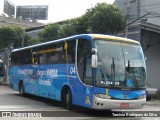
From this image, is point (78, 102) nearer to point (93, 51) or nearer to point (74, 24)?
point (93, 51)

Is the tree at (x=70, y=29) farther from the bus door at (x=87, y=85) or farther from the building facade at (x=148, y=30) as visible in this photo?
the bus door at (x=87, y=85)

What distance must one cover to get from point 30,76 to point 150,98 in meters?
9.43

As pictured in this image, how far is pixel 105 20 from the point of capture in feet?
90.9

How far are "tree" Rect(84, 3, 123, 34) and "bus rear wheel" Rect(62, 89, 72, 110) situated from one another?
12124 mm

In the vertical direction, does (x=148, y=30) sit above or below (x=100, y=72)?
above

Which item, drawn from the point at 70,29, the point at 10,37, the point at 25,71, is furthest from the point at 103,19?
the point at 10,37

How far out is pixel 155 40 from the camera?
3525cm

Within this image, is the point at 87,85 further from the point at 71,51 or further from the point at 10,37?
the point at 10,37

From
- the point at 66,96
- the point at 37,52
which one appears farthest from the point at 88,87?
the point at 37,52

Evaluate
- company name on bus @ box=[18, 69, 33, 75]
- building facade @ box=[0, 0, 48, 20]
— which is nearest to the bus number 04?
company name on bus @ box=[18, 69, 33, 75]

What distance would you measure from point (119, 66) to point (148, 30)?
19.9m

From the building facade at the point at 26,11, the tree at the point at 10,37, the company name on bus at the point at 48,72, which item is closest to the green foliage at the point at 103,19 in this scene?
the company name on bus at the point at 48,72

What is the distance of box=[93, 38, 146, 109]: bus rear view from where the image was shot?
1352 cm

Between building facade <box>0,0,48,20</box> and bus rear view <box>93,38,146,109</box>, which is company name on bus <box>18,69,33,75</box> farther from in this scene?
building facade <box>0,0,48,20</box>
